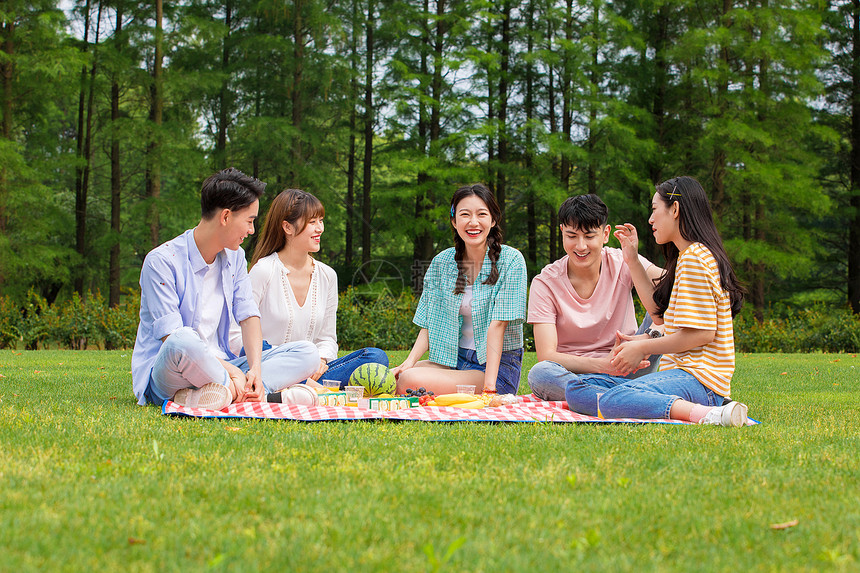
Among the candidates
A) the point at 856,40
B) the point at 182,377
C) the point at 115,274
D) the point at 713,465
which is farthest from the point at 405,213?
the point at 713,465

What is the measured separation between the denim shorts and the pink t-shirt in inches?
13.9

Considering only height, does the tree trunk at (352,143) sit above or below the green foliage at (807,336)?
above

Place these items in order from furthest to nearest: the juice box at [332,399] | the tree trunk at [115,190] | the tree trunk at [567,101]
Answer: the tree trunk at [567,101]
the tree trunk at [115,190]
the juice box at [332,399]

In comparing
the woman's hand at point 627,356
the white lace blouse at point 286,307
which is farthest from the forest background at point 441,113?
the woman's hand at point 627,356

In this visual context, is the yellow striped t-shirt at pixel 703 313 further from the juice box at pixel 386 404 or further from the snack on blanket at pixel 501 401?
the juice box at pixel 386 404

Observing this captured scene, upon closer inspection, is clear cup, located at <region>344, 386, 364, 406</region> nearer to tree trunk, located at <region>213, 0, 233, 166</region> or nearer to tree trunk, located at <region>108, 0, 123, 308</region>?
tree trunk, located at <region>108, 0, 123, 308</region>

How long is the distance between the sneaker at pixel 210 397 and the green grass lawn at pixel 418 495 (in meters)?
0.26

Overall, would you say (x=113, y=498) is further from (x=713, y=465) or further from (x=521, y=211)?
(x=521, y=211)

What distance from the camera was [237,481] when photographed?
2438 mm

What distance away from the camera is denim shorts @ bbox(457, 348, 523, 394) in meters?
5.10

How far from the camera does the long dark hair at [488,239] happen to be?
16.5 feet

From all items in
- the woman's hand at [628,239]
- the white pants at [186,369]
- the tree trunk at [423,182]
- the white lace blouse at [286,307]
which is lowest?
the white pants at [186,369]

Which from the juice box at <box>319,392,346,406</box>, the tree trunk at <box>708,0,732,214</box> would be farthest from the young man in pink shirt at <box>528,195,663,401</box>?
the tree trunk at <box>708,0,732,214</box>

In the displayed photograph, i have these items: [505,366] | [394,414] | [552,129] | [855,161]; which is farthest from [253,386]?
[855,161]
